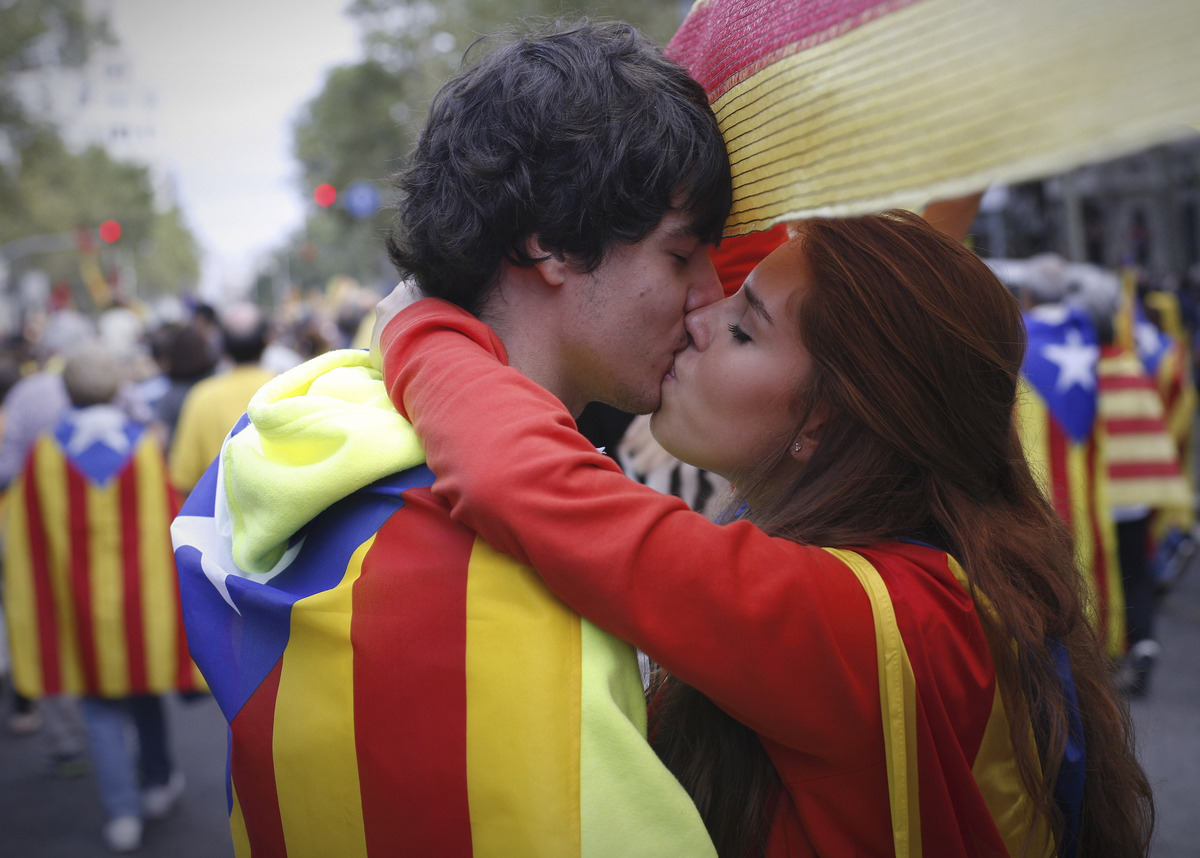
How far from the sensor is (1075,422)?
5113 mm

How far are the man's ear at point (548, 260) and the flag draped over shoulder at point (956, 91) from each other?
1.90ft

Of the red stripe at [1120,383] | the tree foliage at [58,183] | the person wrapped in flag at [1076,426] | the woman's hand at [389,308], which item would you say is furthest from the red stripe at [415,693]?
the tree foliage at [58,183]

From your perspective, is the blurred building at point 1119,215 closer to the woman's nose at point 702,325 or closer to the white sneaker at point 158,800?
the white sneaker at point 158,800

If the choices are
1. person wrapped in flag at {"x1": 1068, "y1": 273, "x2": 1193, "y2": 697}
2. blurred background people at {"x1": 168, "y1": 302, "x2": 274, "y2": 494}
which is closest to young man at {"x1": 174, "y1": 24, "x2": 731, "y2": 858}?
blurred background people at {"x1": 168, "y1": 302, "x2": 274, "y2": 494}

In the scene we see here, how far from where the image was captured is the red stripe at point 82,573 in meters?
4.59

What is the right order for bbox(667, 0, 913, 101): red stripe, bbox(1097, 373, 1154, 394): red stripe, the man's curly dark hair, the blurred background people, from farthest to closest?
bbox(1097, 373, 1154, 394): red stripe → the blurred background people → the man's curly dark hair → bbox(667, 0, 913, 101): red stripe

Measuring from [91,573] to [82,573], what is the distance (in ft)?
0.15

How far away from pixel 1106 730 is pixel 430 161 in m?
1.51

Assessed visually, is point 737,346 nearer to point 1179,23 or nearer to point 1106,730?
point 1106,730

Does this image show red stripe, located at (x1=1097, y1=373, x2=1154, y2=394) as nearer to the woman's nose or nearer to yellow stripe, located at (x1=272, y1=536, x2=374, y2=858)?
the woman's nose

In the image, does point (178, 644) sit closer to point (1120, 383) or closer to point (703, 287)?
point (703, 287)

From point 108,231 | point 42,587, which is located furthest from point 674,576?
point 108,231

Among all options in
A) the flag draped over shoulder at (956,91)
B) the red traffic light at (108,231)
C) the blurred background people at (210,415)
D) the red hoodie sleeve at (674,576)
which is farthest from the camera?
the red traffic light at (108,231)

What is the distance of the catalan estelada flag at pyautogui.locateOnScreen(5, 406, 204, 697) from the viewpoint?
15.1ft
